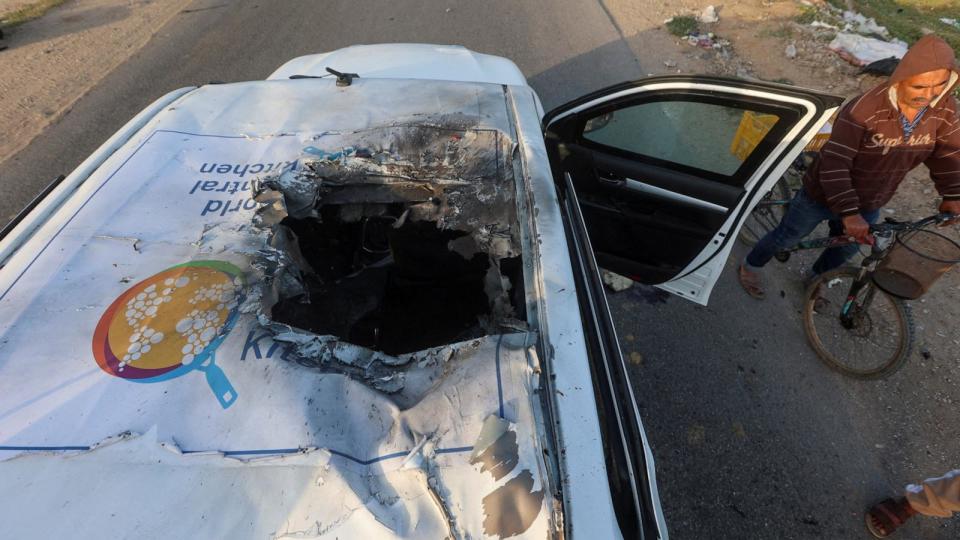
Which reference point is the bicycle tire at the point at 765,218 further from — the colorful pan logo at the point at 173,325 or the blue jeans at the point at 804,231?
the colorful pan logo at the point at 173,325

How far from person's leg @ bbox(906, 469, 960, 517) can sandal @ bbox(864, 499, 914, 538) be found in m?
0.07

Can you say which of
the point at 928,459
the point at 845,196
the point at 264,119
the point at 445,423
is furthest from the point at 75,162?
the point at 928,459

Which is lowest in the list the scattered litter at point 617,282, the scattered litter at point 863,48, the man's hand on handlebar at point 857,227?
the scattered litter at point 617,282

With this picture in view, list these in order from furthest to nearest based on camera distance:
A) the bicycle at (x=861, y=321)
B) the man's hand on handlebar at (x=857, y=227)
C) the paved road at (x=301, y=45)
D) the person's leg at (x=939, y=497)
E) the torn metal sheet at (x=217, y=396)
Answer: the paved road at (x=301, y=45) → the bicycle at (x=861, y=321) → the man's hand on handlebar at (x=857, y=227) → the person's leg at (x=939, y=497) → the torn metal sheet at (x=217, y=396)

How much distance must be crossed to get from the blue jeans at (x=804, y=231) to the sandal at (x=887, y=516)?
5.21 feet

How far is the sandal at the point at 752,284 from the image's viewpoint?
3342 mm

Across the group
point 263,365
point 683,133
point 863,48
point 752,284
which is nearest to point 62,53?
point 263,365

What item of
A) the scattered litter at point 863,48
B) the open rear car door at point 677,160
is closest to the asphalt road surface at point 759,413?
the open rear car door at point 677,160

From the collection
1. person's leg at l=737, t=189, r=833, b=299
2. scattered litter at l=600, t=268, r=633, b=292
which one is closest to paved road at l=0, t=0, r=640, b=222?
scattered litter at l=600, t=268, r=633, b=292

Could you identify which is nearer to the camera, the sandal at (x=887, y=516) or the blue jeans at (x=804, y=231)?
the sandal at (x=887, y=516)

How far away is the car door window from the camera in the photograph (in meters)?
2.42

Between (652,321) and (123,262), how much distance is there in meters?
3.03

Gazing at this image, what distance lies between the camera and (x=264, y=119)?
207cm

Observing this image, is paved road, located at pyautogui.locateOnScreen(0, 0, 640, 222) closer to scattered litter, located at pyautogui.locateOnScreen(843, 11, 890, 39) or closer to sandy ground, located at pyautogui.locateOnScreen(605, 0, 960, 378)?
sandy ground, located at pyautogui.locateOnScreen(605, 0, 960, 378)
